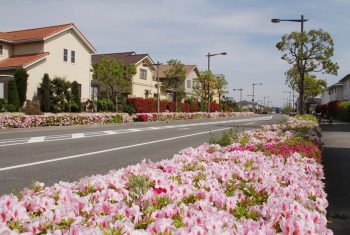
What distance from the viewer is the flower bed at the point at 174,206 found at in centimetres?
246

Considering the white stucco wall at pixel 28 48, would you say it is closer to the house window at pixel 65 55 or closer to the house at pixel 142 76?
the house window at pixel 65 55

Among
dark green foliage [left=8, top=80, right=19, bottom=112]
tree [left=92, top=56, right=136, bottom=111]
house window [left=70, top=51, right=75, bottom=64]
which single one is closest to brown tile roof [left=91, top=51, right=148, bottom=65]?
tree [left=92, top=56, right=136, bottom=111]

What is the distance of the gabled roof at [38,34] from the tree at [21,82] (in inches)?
177

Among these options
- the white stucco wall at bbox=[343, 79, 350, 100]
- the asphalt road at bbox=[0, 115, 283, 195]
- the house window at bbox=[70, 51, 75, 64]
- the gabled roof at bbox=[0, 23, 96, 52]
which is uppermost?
the gabled roof at bbox=[0, 23, 96, 52]

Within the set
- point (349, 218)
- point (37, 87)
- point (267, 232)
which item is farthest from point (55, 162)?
point (37, 87)

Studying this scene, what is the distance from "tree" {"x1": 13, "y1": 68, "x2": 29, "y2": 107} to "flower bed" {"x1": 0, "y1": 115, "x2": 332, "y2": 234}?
95.2 feet

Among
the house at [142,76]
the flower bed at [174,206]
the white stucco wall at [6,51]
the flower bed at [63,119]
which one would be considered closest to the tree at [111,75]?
the house at [142,76]

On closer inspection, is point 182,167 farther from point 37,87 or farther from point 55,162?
point 37,87

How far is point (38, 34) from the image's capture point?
36.1 meters

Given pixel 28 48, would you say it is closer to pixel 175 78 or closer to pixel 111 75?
pixel 111 75

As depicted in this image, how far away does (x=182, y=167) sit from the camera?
17.1 ft

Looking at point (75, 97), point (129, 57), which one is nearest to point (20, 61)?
point (75, 97)

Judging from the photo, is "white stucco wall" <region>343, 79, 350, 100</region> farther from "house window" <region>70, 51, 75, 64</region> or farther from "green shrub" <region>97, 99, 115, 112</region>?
"house window" <region>70, 51, 75, 64</region>

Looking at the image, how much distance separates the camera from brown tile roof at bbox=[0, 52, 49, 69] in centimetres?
3229
